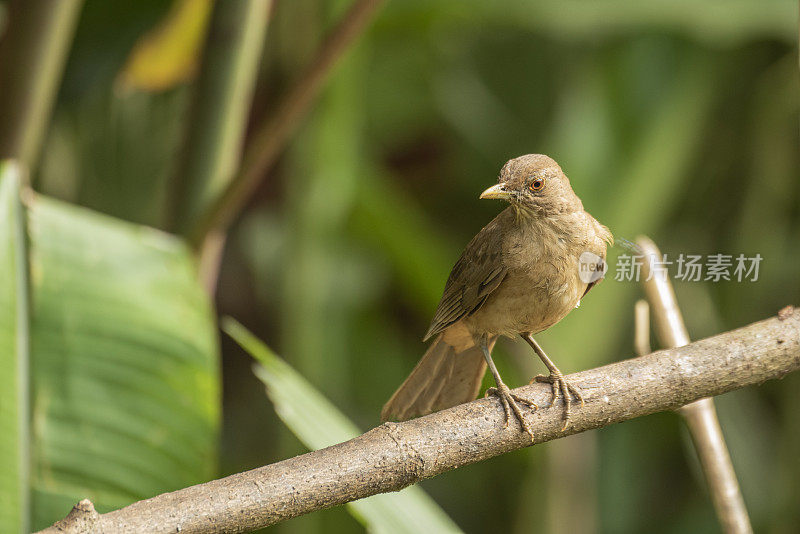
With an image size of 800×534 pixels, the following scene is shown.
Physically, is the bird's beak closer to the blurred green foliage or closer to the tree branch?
the tree branch

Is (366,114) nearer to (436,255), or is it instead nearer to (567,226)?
(436,255)

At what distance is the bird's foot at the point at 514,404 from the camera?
1546 millimetres

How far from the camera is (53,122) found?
3320mm

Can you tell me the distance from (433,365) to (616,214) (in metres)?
1.69

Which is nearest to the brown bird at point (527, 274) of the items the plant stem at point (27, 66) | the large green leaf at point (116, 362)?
the large green leaf at point (116, 362)

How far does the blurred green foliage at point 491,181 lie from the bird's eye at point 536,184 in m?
1.73

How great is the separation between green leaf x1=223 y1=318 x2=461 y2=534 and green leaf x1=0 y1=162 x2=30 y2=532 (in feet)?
1.66

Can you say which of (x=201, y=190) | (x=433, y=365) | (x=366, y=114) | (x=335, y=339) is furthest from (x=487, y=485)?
(x=433, y=365)

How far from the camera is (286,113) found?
2.33 m

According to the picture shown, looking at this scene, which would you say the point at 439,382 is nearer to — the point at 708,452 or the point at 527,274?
the point at 527,274

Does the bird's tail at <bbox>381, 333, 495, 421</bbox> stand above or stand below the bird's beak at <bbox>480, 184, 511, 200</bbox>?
above

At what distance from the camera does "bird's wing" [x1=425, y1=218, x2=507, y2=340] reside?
1.51 meters

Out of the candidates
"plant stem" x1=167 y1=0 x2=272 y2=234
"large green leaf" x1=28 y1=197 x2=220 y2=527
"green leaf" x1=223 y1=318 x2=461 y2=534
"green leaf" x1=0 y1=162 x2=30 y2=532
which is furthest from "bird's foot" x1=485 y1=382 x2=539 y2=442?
"plant stem" x1=167 y1=0 x2=272 y2=234

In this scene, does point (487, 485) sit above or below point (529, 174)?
above
